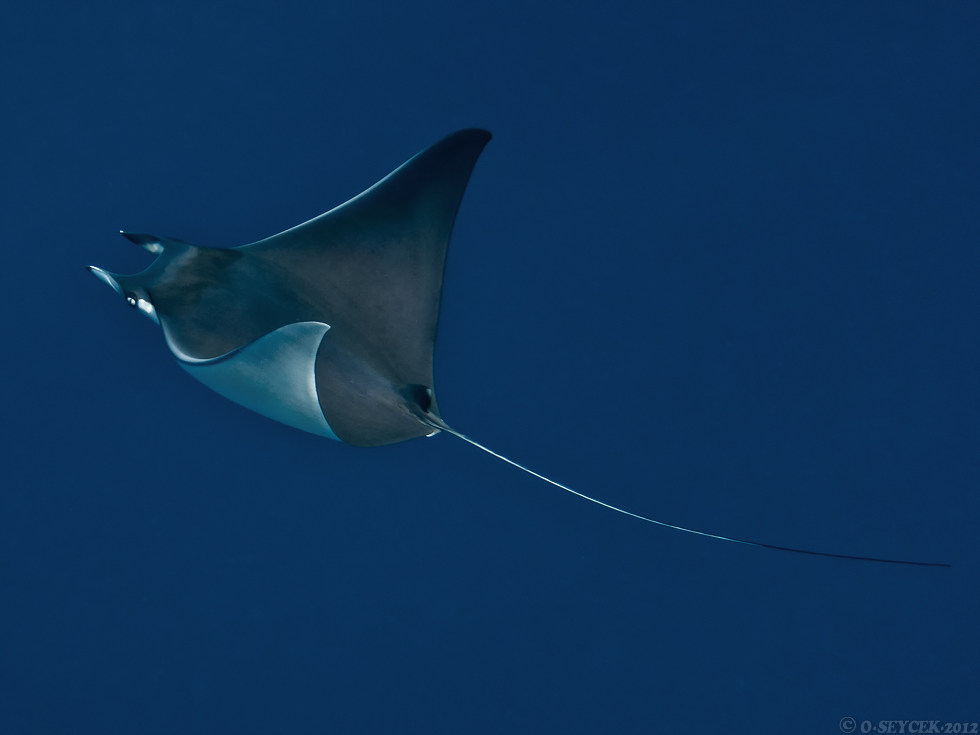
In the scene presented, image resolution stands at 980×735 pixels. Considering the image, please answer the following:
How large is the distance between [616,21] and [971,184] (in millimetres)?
1436

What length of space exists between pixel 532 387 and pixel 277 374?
968 mm

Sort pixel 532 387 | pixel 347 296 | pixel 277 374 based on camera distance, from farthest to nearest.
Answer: pixel 532 387 < pixel 347 296 < pixel 277 374

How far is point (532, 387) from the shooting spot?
3062mm

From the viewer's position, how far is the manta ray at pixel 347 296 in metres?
2.67

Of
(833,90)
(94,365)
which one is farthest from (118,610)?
(833,90)

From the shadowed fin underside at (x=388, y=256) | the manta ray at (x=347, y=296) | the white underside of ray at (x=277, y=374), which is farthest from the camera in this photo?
the shadowed fin underside at (x=388, y=256)

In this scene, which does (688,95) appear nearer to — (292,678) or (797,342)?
(797,342)

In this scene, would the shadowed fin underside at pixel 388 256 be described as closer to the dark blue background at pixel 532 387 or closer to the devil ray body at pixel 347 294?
the devil ray body at pixel 347 294

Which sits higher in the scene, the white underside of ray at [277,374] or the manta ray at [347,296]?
the manta ray at [347,296]

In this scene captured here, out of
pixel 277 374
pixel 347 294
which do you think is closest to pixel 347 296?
pixel 347 294

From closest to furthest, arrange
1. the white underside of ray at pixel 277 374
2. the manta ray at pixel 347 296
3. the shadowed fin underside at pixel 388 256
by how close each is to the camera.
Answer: the white underside of ray at pixel 277 374 < the manta ray at pixel 347 296 < the shadowed fin underside at pixel 388 256

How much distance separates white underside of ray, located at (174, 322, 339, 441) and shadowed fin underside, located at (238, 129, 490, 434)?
1.07 ft

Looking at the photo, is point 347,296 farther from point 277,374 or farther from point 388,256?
point 277,374

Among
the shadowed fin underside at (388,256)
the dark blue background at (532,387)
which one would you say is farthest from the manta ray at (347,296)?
the dark blue background at (532,387)
